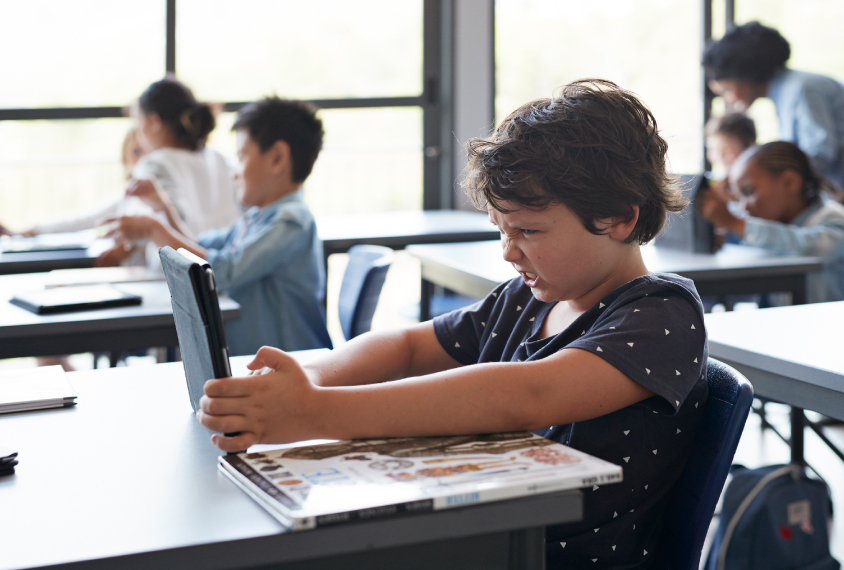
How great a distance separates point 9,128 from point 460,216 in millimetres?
2124

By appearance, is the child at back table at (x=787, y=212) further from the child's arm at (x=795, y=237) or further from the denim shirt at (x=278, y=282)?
the denim shirt at (x=278, y=282)

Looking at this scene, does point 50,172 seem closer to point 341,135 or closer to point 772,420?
point 341,135

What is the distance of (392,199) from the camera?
4590 mm

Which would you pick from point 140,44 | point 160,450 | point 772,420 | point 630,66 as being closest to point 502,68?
point 630,66

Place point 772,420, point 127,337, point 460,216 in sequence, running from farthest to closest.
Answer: point 460,216 < point 772,420 < point 127,337

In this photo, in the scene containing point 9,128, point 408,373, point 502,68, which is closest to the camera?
point 408,373

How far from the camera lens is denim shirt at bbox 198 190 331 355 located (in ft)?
7.18

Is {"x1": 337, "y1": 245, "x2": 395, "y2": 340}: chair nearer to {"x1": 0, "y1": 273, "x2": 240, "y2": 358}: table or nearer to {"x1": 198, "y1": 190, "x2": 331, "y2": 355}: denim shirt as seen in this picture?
{"x1": 198, "y1": 190, "x2": 331, "y2": 355}: denim shirt

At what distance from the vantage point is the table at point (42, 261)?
2.80m

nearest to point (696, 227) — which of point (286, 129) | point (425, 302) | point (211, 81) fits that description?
point (425, 302)

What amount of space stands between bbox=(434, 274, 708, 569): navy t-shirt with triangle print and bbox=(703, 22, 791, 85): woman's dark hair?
261 cm

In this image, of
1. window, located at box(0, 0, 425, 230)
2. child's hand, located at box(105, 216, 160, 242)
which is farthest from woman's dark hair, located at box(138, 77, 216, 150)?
child's hand, located at box(105, 216, 160, 242)

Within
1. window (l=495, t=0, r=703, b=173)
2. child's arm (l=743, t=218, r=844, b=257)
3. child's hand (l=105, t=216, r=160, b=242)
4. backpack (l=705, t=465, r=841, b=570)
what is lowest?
backpack (l=705, t=465, r=841, b=570)

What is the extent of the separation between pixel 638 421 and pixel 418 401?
0.26 metres
